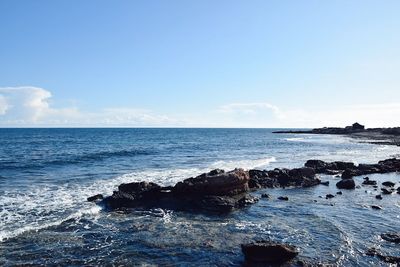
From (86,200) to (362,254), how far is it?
18.4 m

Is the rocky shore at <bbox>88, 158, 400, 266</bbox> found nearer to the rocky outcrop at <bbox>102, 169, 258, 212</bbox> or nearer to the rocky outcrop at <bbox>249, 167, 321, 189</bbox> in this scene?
the rocky outcrop at <bbox>102, 169, 258, 212</bbox>

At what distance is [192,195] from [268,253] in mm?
11609

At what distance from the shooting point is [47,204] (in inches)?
1003

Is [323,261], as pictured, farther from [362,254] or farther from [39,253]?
[39,253]

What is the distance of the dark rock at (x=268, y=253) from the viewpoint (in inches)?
609

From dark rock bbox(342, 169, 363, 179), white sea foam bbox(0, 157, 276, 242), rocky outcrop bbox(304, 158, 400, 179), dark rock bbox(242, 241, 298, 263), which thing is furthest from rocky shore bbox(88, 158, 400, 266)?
rocky outcrop bbox(304, 158, 400, 179)

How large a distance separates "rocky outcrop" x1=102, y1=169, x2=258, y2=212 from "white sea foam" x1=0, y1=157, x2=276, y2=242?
235cm

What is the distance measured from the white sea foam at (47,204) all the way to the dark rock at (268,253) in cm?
1142

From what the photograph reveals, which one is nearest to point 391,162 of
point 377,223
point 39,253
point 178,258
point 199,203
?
point 377,223

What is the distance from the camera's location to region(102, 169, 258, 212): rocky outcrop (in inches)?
988

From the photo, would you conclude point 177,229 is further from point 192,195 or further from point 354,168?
point 354,168

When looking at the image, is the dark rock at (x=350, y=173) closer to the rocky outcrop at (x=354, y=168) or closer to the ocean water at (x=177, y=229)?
the rocky outcrop at (x=354, y=168)

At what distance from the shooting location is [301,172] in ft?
120

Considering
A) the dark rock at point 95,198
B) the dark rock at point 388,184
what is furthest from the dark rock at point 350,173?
the dark rock at point 95,198
